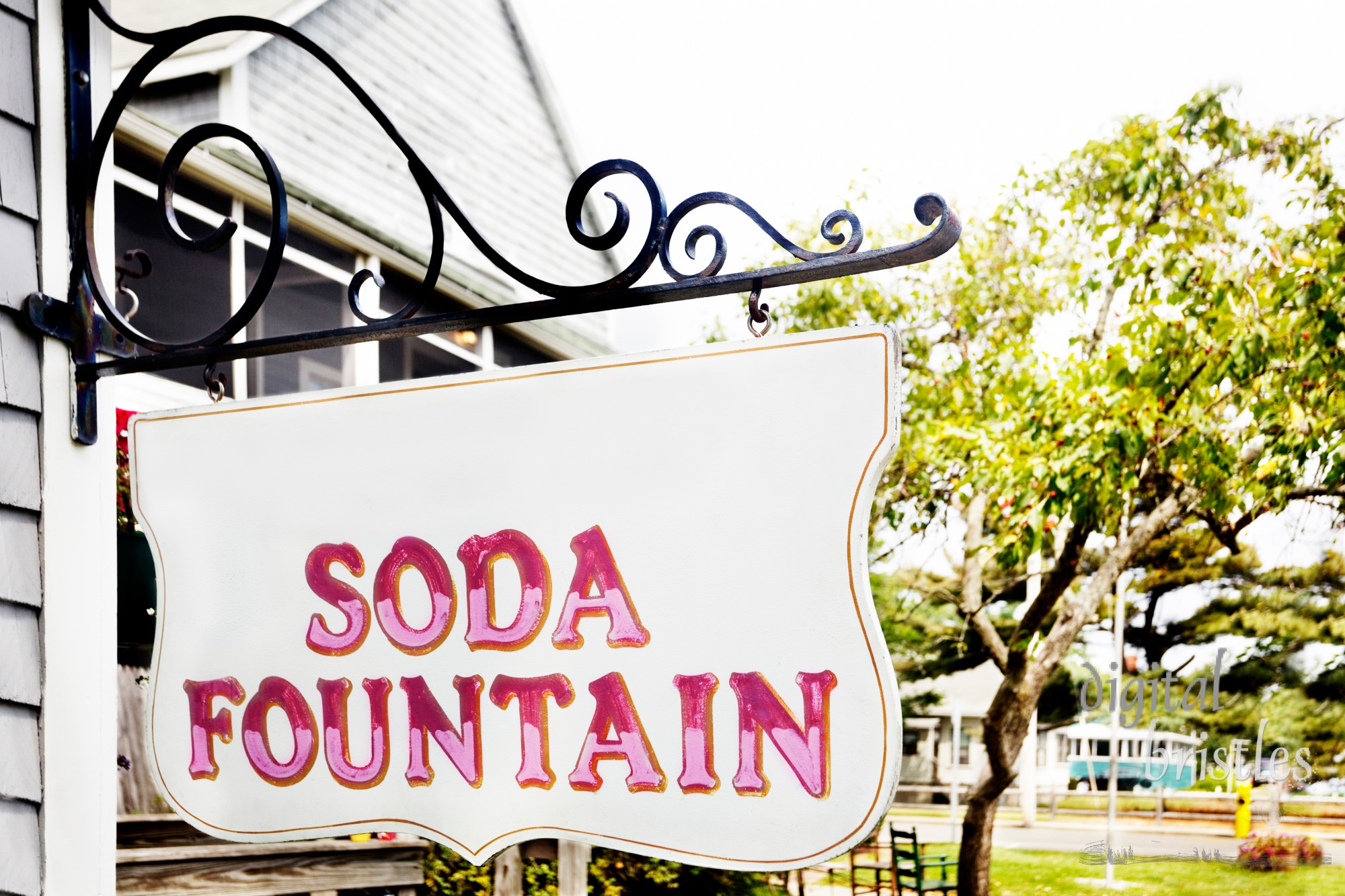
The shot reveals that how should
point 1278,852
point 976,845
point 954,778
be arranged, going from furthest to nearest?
1. point 954,778
2. point 1278,852
3. point 976,845

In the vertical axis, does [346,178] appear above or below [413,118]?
below

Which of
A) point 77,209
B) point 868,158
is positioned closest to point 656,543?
point 77,209

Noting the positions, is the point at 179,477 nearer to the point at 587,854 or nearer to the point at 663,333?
the point at 587,854

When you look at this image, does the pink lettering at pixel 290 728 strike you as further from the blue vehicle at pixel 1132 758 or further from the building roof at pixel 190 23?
the blue vehicle at pixel 1132 758

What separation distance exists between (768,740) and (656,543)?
0.23 meters

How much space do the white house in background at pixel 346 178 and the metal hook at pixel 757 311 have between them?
3420mm

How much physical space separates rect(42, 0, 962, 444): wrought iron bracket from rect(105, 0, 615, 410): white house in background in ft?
9.15

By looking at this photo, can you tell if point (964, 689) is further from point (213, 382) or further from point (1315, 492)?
point (213, 382)

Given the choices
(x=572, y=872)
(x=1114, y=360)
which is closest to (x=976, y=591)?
(x=1114, y=360)

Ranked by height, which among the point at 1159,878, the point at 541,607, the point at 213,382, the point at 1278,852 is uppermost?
the point at 213,382

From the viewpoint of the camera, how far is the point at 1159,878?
27.1ft

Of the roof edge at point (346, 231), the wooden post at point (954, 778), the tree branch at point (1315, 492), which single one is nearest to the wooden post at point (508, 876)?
the roof edge at point (346, 231)

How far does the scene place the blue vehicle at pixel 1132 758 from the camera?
8203 millimetres

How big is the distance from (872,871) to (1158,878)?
209cm
